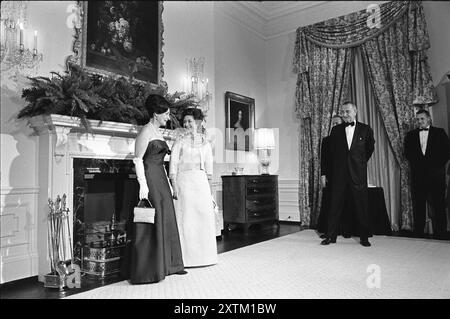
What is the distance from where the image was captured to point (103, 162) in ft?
12.7

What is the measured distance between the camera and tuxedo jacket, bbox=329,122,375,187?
188 inches

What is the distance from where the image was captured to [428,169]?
5.30 meters

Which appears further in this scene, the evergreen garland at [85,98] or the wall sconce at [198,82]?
the wall sconce at [198,82]

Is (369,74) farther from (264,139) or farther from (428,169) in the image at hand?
(264,139)

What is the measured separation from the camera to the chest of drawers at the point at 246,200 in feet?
19.7

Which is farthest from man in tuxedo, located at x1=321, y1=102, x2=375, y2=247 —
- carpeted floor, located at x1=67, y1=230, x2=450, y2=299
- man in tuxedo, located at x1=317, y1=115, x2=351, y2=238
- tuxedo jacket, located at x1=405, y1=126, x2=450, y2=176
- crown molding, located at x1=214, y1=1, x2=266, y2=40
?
crown molding, located at x1=214, y1=1, x2=266, y2=40

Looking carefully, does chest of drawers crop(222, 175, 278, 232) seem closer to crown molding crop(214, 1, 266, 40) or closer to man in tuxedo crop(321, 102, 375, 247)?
man in tuxedo crop(321, 102, 375, 247)

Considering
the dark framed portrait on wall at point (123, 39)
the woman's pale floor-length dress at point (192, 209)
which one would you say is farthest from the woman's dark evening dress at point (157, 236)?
the dark framed portrait on wall at point (123, 39)

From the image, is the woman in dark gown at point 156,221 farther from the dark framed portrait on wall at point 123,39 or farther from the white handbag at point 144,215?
the dark framed portrait on wall at point 123,39

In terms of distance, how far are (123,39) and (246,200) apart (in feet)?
10.1

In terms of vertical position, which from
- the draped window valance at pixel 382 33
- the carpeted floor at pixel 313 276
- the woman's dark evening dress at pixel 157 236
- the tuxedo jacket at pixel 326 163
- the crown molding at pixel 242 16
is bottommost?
the carpeted floor at pixel 313 276

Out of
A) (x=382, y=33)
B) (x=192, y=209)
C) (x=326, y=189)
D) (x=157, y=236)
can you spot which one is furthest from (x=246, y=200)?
(x=382, y=33)

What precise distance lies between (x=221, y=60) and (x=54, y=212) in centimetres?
449

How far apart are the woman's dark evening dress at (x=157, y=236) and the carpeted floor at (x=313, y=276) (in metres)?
0.12
